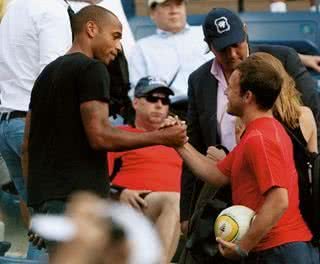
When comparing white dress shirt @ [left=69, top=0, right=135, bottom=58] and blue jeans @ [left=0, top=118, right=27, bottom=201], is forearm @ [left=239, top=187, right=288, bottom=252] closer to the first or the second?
blue jeans @ [left=0, top=118, right=27, bottom=201]

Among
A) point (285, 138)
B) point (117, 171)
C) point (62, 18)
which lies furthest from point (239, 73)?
point (117, 171)

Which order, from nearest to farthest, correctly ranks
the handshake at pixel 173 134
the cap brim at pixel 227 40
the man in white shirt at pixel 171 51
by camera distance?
the handshake at pixel 173 134
the cap brim at pixel 227 40
the man in white shirt at pixel 171 51

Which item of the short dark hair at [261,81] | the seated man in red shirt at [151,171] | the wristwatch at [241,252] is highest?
the short dark hair at [261,81]

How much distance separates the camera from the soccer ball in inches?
221

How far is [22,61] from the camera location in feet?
23.2

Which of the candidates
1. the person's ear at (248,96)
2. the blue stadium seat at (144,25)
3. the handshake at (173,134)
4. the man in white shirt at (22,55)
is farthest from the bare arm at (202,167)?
the blue stadium seat at (144,25)

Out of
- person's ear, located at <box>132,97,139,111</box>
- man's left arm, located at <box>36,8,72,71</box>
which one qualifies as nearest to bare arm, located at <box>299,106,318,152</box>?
man's left arm, located at <box>36,8,72,71</box>

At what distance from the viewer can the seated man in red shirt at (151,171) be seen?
745 cm

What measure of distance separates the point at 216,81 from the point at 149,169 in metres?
1.63

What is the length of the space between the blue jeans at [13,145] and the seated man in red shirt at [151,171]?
74 cm

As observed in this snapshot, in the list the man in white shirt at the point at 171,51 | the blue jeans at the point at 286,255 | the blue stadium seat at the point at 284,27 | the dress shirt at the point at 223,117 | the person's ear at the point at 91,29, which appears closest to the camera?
the blue jeans at the point at 286,255

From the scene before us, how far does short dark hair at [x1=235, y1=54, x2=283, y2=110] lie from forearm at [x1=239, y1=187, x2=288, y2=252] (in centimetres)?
43

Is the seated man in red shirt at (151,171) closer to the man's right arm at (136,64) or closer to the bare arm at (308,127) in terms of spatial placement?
the man's right arm at (136,64)

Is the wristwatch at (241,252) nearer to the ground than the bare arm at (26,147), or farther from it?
nearer to the ground
